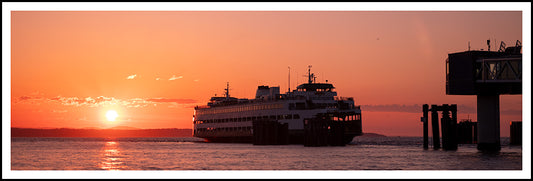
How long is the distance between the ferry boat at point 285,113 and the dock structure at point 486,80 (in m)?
25.3

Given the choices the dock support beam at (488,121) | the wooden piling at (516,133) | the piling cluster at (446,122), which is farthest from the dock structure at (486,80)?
the wooden piling at (516,133)

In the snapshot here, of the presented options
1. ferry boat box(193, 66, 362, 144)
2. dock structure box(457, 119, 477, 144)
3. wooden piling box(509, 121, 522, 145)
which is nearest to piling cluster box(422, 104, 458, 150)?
ferry boat box(193, 66, 362, 144)

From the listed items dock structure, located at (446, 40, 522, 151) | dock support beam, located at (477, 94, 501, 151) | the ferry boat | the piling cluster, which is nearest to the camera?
dock structure, located at (446, 40, 522, 151)

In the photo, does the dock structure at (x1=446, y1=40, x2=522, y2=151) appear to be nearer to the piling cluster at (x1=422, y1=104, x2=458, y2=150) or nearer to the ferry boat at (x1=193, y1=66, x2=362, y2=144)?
the piling cluster at (x1=422, y1=104, x2=458, y2=150)

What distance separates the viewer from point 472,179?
1359 inches

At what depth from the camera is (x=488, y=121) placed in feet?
229

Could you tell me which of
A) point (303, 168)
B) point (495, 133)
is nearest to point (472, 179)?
point (303, 168)

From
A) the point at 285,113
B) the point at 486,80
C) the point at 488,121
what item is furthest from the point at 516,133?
the point at 486,80

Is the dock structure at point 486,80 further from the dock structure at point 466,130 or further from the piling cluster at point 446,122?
the dock structure at point 466,130

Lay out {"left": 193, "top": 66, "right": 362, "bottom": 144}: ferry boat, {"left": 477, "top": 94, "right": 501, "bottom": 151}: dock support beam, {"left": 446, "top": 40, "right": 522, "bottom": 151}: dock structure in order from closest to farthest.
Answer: {"left": 446, "top": 40, "right": 522, "bottom": 151}: dock structure < {"left": 477, "top": 94, "right": 501, "bottom": 151}: dock support beam < {"left": 193, "top": 66, "right": 362, "bottom": 144}: ferry boat

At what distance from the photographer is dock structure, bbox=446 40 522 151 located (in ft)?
212

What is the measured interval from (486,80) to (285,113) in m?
42.4

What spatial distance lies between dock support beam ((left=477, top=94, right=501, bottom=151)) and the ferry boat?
25.4 m

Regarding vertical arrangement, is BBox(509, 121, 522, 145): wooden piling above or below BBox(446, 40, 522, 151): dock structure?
below
